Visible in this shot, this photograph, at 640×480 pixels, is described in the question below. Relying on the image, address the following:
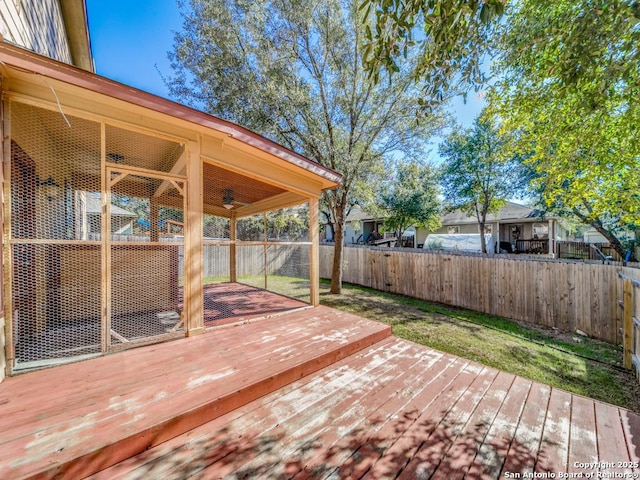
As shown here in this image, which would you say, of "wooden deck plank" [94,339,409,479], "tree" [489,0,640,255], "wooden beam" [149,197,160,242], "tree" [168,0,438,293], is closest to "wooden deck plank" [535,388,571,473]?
"wooden deck plank" [94,339,409,479]

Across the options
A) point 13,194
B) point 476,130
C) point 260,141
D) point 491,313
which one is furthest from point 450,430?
point 476,130

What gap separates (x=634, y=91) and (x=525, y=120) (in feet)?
8.86

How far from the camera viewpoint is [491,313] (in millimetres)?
6477

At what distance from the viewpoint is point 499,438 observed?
1925mm

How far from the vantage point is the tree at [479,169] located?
11320 millimetres

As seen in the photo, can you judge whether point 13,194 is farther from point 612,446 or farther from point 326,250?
point 326,250

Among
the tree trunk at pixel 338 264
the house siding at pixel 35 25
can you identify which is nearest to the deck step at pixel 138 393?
the house siding at pixel 35 25

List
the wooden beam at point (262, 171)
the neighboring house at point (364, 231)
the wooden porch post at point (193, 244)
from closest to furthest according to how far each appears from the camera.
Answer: the wooden porch post at point (193, 244) < the wooden beam at point (262, 171) < the neighboring house at point (364, 231)

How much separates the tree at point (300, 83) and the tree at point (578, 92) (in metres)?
2.35

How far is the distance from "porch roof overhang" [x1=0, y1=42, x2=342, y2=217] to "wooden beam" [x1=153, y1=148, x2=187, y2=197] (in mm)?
26

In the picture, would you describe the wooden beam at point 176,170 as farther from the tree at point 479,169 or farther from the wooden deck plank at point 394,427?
the tree at point 479,169

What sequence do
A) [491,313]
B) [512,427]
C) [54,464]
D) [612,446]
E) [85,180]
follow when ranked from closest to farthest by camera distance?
[54,464] → [612,446] → [512,427] → [85,180] → [491,313]

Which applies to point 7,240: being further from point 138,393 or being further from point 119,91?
point 138,393

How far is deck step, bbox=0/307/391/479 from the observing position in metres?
1.53
